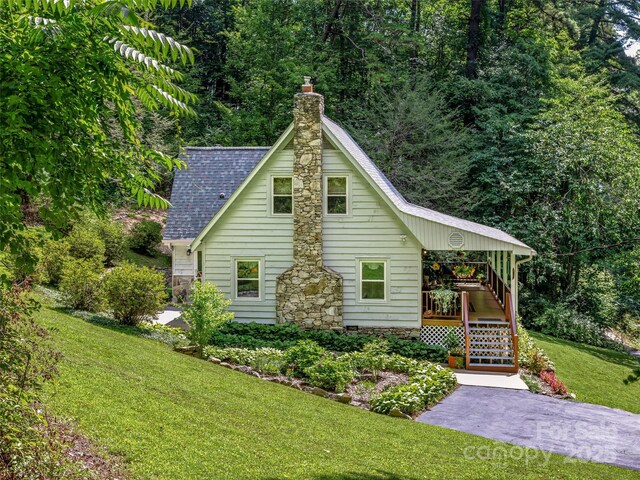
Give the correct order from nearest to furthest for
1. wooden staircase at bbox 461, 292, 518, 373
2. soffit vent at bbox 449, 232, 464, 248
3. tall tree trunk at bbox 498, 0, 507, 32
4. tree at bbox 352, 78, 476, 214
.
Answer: wooden staircase at bbox 461, 292, 518, 373, soffit vent at bbox 449, 232, 464, 248, tree at bbox 352, 78, 476, 214, tall tree trunk at bbox 498, 0, 507, 32

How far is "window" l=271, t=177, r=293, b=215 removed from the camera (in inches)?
741

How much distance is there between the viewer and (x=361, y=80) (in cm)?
3466

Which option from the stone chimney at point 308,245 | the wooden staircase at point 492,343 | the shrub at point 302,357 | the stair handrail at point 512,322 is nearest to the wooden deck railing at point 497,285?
the stair handrail at point 512,322

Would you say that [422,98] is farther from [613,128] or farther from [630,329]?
[630,329]

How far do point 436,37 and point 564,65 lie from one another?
7572 mm

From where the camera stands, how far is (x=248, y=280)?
19047mm

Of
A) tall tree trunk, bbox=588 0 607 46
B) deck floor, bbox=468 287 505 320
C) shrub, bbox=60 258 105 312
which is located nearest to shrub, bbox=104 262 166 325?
shrub, bbox=60 258 105 312

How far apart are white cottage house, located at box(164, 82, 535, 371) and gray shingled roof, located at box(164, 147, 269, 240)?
349cm

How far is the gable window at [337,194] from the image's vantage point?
728 inches

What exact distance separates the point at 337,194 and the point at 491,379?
6.85 m

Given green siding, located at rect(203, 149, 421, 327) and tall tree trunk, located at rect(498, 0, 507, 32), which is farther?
tall tree trunk, located at rect(498, 0, 507, 32)

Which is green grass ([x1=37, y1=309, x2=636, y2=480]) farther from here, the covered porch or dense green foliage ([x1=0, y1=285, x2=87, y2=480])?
the covered porch

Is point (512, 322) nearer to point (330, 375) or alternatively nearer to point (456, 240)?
point (456, 240)

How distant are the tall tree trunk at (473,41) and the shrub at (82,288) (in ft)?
80.4
